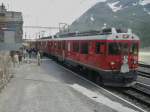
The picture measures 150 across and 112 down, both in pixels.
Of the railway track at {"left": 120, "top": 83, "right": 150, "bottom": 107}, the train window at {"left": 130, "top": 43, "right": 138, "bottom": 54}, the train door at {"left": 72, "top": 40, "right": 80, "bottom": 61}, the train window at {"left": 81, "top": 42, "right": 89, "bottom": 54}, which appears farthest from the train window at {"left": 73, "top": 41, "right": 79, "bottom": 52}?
the train window at {"left": 130, "top": 43, "right": 138, "bottom": 54}

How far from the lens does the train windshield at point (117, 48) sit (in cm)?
2002

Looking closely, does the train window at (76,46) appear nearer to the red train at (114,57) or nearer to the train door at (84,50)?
the train door at (84,50)

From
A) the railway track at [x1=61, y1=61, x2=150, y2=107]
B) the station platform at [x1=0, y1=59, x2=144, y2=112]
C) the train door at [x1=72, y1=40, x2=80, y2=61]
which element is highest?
the train door at [x1=72, y1=40, x2=80, y2=61]

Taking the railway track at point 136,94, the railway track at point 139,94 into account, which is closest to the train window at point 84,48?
the railway track at point 136,94

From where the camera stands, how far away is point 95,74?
22.3m

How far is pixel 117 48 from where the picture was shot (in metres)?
20.2

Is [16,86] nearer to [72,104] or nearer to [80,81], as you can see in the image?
[80,81]

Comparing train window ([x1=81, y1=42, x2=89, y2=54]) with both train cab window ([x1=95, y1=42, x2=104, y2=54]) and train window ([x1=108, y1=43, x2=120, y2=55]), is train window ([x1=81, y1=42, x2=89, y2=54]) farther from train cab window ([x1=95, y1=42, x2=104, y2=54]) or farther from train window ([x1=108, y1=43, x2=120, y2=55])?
train window ([x1=108, y1=43, x2=120, y2=55])

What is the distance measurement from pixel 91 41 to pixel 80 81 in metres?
2.48

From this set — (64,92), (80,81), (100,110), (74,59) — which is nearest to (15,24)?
(74,59)

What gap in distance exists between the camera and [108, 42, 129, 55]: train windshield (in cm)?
2002

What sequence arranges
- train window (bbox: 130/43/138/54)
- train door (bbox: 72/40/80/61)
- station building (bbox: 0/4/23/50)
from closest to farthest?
1. train window (bbox: 130/43/138/54)
2. train door (bbox: 72/40/80/61)
3. station building (bbox: 0/4/23/50)

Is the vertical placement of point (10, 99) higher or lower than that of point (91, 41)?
lower

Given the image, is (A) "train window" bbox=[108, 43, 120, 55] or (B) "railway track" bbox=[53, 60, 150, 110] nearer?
(B) "railway track" bbox=[53, 60, 150, 110]
